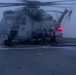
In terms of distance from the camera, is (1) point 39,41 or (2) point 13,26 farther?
(1) point 39,41

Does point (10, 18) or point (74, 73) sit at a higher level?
point (10, 18)

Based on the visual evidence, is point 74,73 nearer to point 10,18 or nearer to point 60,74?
point 60,74

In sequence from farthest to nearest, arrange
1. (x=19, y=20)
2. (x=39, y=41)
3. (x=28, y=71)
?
(x=39, y=41) → (x=19, y=20) → (x=28, y=71)

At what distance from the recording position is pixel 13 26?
93.6 ft

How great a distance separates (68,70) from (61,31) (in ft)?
62.4

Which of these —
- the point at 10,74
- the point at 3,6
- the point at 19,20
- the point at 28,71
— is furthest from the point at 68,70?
the point at 19,20

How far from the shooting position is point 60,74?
10656 millimetres

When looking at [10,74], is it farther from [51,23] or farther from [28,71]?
[51,23]

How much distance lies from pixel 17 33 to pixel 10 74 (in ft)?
59.6

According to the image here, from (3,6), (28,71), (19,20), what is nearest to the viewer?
(3,6)

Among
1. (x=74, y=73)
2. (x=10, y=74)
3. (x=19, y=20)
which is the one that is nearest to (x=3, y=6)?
(x=10, y=74)

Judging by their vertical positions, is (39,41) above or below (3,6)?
below

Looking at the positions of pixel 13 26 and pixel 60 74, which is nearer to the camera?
pixel 60 74

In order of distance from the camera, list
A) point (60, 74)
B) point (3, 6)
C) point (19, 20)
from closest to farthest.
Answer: point (3, 6), point (60, 74), point (19, 20)
